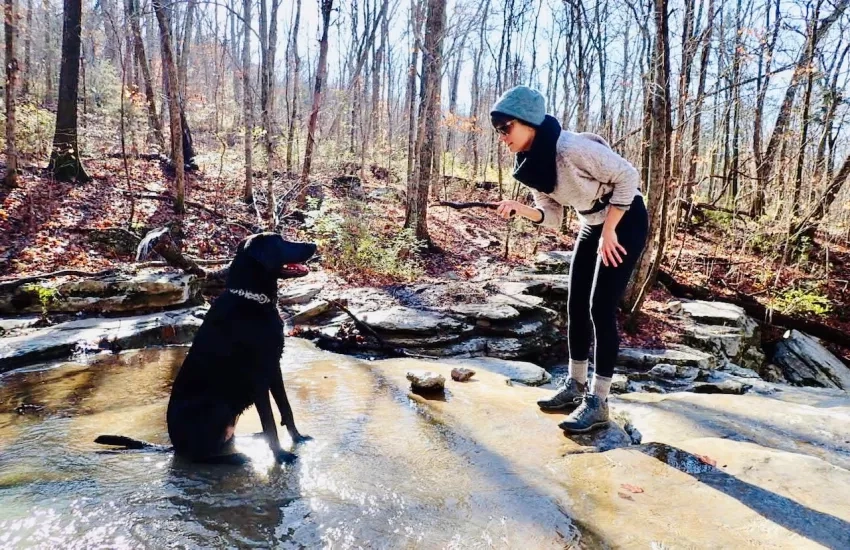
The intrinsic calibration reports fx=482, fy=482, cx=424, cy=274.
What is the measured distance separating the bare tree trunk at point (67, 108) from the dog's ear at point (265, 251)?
10.2 m

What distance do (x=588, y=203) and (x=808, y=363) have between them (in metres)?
7.09

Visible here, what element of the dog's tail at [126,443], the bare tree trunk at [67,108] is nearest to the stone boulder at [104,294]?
the dog's tail at [126,443]

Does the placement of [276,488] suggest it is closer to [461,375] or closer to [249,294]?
[249,294]

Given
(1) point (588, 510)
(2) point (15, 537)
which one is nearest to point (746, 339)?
(1) point (588, 510)

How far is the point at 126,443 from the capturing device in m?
2.59

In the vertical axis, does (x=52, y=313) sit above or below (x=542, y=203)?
below

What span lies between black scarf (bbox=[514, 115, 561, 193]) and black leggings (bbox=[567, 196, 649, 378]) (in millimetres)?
420

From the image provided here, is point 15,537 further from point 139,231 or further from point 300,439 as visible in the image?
point 139,231

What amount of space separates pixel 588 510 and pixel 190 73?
123 feet

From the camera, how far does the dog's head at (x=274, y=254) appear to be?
2.78 meters

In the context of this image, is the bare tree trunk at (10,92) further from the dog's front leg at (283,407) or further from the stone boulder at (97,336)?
the dog's front leg at (283,407)

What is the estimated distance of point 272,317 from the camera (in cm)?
275

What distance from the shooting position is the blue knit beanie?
251cm

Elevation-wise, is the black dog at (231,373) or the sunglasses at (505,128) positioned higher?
the sunglasses at (505,128)
